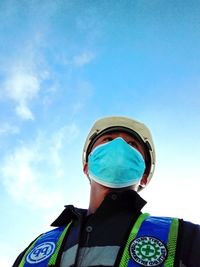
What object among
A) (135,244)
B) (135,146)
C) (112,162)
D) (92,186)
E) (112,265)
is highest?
(135,146)

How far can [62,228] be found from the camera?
13.1 feet

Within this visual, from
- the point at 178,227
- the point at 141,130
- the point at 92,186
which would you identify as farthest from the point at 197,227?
the point at 141,130

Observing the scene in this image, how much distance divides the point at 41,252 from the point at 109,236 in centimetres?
81

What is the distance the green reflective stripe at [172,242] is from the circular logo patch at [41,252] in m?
1.21

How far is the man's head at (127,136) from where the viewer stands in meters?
4.89

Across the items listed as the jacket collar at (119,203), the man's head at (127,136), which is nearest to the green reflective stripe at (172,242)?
the jacket collar at (119,203)

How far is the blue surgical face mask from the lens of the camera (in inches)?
163

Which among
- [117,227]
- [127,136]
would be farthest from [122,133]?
[117,227]

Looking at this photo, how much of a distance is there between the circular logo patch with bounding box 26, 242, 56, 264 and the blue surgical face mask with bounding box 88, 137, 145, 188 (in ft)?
3.24

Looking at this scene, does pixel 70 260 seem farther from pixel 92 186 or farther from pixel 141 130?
pixel 141 130

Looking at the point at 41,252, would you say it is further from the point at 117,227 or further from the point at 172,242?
the point at 172,242

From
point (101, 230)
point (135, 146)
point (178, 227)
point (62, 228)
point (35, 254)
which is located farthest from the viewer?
point (135, 146)

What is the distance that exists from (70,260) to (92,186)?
127 cm

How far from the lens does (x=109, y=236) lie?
126 inches
